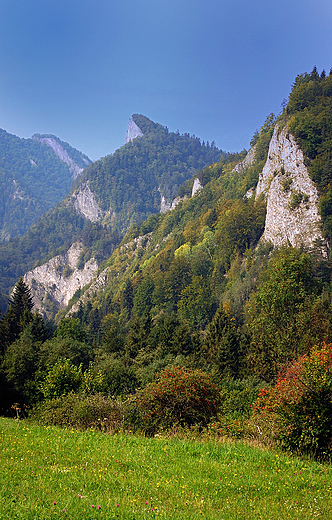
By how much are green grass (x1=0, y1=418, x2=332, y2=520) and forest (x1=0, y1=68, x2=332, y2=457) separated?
8.74 ft

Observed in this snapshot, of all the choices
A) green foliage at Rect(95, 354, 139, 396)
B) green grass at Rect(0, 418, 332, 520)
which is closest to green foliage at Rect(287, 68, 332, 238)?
green foliage at Rect(95, 354, 139, 396)

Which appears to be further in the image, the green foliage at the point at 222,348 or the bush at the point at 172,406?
the green foliage at the point at 222,348

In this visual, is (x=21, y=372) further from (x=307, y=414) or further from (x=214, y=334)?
(x=307, y=414)

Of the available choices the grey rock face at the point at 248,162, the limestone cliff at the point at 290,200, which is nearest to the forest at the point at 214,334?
the limestone cliff at the point at 290,200

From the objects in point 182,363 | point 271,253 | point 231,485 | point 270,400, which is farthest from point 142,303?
point 231,485

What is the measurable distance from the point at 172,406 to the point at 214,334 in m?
35.7

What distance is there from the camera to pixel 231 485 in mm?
7090

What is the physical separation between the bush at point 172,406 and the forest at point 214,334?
→ 59 millimetres

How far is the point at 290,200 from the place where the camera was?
76125 millimetres

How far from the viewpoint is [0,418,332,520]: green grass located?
5961 millimetres

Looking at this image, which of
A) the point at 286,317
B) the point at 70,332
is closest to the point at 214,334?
the point at 286,317

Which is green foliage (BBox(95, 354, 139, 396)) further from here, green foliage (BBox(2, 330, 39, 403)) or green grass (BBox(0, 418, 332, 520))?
green grass (BBox(0, 418, 332, 520))

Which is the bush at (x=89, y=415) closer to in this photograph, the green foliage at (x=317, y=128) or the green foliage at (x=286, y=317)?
the green foliage at (x=286, y=317)

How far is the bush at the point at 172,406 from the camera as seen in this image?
14.7m
